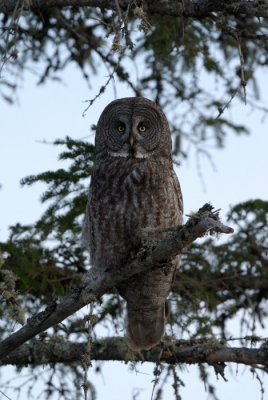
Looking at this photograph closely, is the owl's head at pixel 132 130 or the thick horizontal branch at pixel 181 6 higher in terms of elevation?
the thick horizontal branch at pixel 181 6

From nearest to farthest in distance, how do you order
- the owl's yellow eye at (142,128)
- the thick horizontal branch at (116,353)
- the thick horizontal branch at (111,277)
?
the thick horizontal branch at (111,277) → the thick horizontal branch at (116,353) → the owl's yellow eye at (142,128)

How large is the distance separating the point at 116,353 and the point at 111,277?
1172 mm

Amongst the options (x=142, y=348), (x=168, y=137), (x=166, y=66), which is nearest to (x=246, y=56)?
(x=166, y=66)

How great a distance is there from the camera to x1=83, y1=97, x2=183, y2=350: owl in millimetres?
4449

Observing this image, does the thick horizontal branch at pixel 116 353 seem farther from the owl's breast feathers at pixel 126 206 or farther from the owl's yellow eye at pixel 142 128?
the owl's yellow eye at pixel 142 128

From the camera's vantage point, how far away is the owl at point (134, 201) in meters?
4.45

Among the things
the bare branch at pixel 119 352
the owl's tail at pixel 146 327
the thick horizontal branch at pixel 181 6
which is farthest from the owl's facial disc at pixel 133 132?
the bare branch at pixel 119 352

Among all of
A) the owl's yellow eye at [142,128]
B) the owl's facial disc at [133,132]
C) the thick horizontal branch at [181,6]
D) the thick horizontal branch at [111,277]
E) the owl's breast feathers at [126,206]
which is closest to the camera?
the thick horizontal branch at [111,277]

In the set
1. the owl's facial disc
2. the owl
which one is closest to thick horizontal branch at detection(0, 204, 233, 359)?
the owl

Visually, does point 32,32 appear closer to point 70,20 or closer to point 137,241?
point 70,20

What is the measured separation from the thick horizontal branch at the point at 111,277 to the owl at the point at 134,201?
0.23 m

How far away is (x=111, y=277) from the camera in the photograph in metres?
4.12

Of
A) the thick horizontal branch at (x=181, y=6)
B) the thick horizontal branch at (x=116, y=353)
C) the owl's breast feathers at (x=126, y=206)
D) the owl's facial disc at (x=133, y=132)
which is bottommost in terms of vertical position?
the thick horizontal branch at (x=116, y=353)

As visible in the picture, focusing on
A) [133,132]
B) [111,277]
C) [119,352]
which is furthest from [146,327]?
[133,132]
